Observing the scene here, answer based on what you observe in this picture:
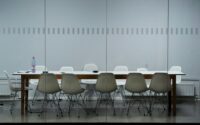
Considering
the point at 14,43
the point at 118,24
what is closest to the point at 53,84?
the point at 14,43

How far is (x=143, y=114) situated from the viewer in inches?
241

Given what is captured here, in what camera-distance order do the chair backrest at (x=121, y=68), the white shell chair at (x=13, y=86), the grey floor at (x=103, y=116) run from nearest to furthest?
the grey floor at (x=103, y=116) < the white shell chair at (x=13, y=86) < the chair backrest at (x=121, y=68)

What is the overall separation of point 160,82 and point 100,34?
67.8 inches

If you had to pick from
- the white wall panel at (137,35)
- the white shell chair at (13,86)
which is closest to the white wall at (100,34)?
the white wall panel at (137,35)

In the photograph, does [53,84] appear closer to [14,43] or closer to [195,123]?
[14,43]

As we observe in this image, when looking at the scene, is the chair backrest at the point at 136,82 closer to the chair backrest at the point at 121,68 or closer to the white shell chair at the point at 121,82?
the white shell chair at the point at 121,82

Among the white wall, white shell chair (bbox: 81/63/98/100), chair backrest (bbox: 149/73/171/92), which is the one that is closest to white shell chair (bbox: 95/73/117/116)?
white shell chair (bbox: 81/63/98/100)

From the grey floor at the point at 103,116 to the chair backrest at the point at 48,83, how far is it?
45cm

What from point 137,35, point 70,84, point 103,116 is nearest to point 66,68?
point 70,84

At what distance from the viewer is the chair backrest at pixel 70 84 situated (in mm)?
5992

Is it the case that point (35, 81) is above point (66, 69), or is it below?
below

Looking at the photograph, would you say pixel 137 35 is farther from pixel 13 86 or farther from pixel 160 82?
pixel 13 86

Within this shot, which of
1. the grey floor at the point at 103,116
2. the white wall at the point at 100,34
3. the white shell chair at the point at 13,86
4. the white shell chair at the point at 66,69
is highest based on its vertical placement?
the white wall at the point at 100,34

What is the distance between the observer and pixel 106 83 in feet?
20.0
